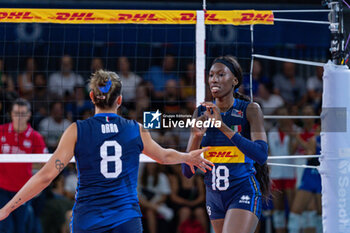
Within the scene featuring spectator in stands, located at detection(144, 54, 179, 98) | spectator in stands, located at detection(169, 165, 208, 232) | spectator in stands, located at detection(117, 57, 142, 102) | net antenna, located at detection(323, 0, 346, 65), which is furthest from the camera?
spectator in stands, located at detection(144, 54, 179, 98)

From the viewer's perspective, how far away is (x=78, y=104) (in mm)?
8391

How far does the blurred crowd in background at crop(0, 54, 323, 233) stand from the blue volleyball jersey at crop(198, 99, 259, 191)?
232 cm

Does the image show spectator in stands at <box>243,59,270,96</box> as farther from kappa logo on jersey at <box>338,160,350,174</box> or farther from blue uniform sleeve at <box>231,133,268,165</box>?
blue uniform sleeve at <box>231,133,268,165</box>

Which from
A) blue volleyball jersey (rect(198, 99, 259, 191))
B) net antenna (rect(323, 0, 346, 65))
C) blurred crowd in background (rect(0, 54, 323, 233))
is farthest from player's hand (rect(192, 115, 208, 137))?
blurred crowd in background (rect(0, 54, 323, 233))

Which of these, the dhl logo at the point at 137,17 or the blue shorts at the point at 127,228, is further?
the dhl logo at the point at 137,17

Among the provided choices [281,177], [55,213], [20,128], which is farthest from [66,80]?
[281,177]

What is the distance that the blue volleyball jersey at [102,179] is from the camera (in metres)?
3.40

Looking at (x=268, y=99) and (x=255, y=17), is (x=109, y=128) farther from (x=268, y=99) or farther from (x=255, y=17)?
(x=268, y=99)

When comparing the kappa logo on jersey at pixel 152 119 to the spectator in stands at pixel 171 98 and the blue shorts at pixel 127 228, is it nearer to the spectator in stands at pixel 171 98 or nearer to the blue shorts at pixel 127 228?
the spectator in stands at pixel 171 98

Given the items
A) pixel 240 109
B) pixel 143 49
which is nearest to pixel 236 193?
pixel 240 109

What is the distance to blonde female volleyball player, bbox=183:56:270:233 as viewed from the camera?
4211 mm

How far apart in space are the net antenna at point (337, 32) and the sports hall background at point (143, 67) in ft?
6.97

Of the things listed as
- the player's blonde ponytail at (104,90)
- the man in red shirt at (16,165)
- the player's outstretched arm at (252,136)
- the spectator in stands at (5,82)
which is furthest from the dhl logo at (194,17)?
the spectator in stands at (5,82)

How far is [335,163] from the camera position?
15.4 ft
